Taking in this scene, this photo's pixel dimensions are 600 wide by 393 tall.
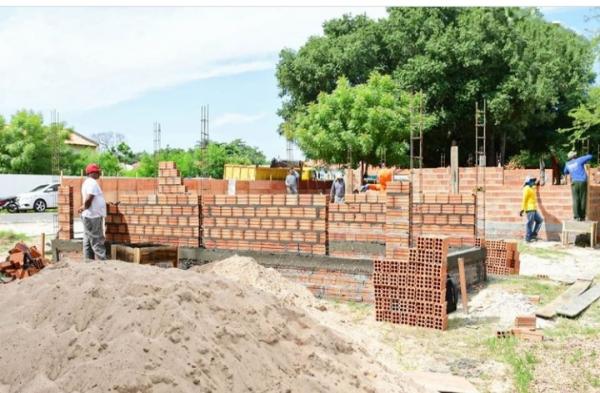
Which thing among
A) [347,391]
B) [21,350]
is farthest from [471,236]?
[21,350]

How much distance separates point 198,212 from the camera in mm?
8211

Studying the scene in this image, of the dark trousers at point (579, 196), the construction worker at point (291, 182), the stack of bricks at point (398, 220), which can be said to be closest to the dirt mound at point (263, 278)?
the stack of bricks at point (398, 220)

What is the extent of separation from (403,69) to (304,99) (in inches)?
212

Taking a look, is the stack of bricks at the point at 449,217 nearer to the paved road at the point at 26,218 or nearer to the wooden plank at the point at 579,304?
the wooden plank at the point at 579,304

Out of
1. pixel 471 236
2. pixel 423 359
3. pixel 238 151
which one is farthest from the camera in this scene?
pixel 238 151

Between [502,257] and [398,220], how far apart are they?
2.90 metres

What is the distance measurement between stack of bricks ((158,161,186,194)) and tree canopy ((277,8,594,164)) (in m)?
19.7

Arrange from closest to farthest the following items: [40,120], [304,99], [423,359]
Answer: [423,359]
[304,99]
[40,120]

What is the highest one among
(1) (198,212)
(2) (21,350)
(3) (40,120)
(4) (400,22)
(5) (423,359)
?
(4) (400,22)

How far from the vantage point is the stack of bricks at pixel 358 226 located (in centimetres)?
728

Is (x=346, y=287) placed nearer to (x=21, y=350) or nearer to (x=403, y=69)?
(x=21, y=350)

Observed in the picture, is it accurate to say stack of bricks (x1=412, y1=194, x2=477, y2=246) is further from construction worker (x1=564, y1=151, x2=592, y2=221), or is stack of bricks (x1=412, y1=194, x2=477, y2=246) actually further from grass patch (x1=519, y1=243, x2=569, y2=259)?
construction worker (x1=564, y1=151, x2=592, y2=221)

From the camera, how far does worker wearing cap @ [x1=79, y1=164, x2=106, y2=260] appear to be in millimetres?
7715

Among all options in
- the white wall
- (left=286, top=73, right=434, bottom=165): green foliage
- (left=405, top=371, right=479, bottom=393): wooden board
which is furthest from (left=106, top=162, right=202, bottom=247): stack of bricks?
the white wall
